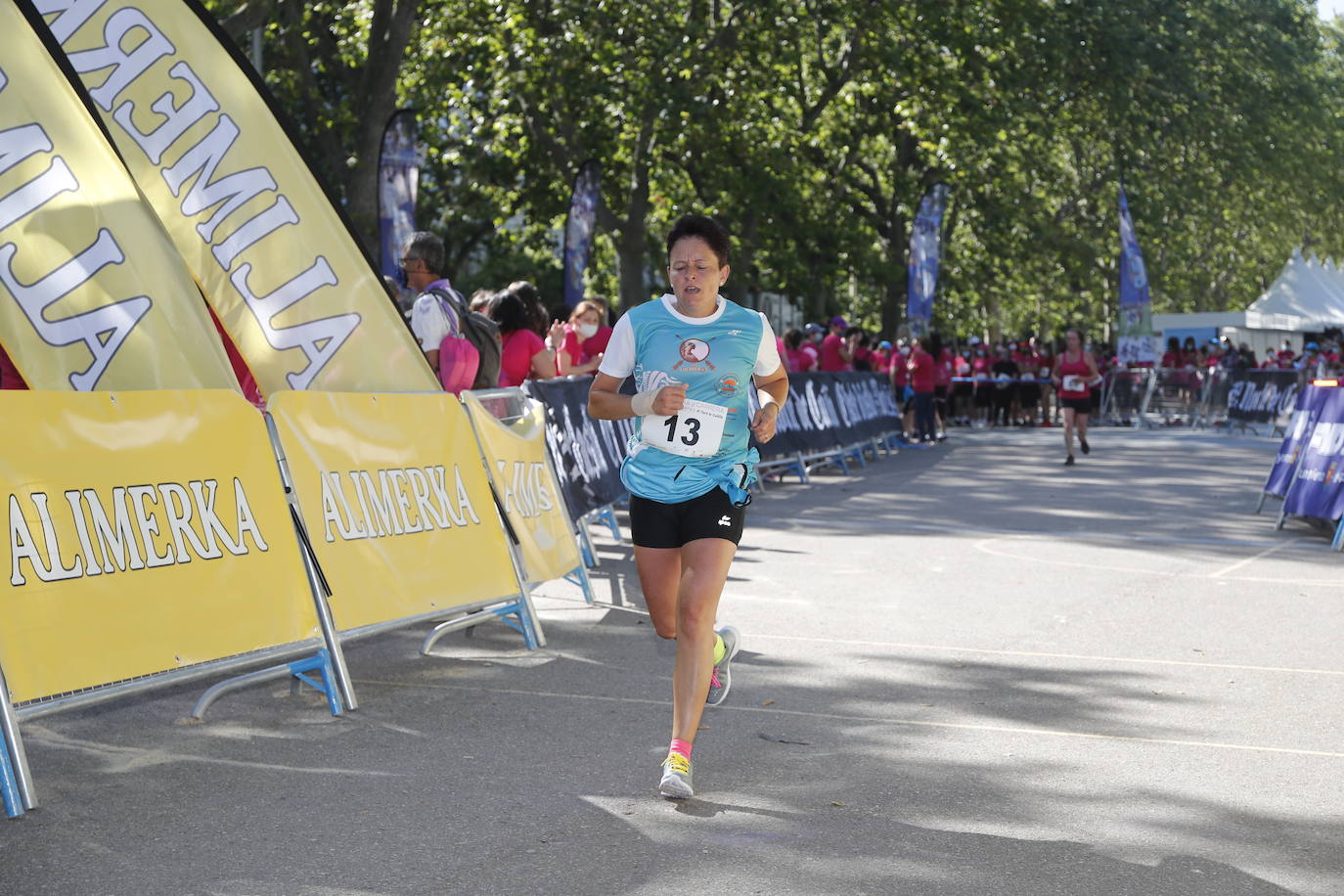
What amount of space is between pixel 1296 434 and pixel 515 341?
7.74 m

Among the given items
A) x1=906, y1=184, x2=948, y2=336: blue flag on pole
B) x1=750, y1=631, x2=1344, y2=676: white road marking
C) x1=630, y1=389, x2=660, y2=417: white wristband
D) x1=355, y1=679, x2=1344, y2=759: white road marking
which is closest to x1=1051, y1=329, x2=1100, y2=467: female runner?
x1=906, y1=184, x2=948, y2=336: blue flag on pole

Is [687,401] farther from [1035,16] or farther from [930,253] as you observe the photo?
[1035,16]

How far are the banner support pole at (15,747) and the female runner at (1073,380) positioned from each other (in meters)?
18.8

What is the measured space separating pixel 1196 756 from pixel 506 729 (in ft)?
8.68

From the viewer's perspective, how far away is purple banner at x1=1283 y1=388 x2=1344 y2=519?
547 inches

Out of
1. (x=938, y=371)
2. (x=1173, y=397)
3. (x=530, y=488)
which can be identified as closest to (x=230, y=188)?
(x=530, y=488)

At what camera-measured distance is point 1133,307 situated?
33.5 meters

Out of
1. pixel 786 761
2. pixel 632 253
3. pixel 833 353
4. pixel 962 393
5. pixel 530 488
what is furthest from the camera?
pixel 962 393

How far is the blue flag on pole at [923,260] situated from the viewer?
3034cm

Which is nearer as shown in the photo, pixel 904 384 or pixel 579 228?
pixel 579 228

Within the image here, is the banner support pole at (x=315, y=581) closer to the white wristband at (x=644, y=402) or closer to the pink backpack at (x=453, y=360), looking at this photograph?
the white wristband at (x=644, y=402)

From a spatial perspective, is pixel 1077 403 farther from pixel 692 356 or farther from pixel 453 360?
pixel 692 356

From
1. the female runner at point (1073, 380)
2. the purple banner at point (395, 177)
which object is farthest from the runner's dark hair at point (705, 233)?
the female runner at point (1073, 380)

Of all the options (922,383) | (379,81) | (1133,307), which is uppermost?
(379,81)
